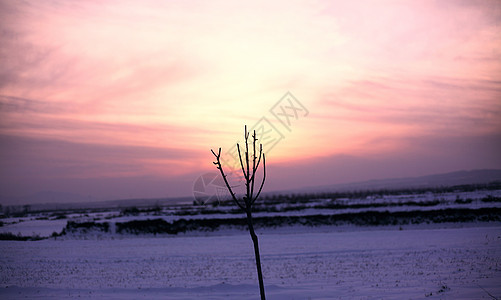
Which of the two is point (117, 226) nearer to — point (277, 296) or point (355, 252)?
point (355, 252)

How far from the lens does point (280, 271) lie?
16.1 metres

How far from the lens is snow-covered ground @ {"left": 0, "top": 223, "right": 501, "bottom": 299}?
12094 mm

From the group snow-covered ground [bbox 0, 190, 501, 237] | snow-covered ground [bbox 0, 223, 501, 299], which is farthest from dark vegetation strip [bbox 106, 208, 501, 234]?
snow-covered ground [bbox 0, 223, 501, 299]

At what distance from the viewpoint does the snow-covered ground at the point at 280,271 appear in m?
12.1

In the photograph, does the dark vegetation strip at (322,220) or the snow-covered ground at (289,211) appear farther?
the snow-covered ground at (289,211)

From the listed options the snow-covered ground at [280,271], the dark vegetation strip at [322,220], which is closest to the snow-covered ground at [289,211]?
the dark vegetation strip at [322,220]

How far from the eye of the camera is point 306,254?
2084 cm

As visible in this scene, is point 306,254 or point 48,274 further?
point 306,254

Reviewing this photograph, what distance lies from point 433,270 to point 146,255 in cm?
1471

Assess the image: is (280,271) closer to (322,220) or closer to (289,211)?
(322,220)

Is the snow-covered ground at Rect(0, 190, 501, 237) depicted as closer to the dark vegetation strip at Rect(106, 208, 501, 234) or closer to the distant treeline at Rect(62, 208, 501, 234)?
the distant treeline at Rect(62, 208, 501, 234)

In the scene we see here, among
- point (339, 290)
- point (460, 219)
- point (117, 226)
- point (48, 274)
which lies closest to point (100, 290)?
point (48, 274)

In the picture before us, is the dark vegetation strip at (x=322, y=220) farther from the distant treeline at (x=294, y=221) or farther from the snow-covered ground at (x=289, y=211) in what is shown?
the snow-covered ground at (x=289, y=211)

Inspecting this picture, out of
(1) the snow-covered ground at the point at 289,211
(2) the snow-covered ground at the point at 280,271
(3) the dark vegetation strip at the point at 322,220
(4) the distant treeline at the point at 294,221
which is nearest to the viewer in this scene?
(2) the snow-covered ground at the point at 280,271
